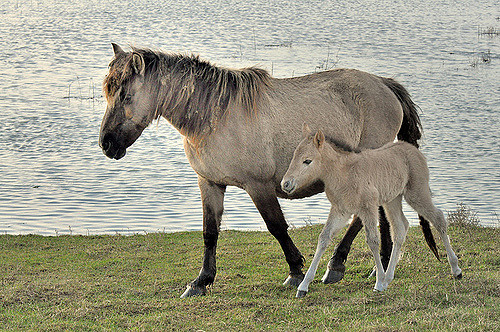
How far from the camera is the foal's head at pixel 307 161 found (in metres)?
6.14

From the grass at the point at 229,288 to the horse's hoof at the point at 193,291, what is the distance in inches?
3.4

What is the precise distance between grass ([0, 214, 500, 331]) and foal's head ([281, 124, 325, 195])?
1.08 metres

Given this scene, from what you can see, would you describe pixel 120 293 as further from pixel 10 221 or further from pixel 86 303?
pixel 10 221

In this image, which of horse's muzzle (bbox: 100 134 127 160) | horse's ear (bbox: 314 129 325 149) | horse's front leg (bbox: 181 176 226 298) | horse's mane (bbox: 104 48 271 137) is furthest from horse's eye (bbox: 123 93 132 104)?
horse's ear (bbox: 314 129 325 149)

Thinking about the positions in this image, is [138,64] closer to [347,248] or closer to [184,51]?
[184,51]

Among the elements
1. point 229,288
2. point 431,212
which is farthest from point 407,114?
point 229,288

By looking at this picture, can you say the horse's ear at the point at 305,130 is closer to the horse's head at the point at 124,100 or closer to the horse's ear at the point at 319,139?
the horse's ear at the point at 319,139

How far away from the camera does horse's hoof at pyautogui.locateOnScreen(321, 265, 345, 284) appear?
7074 millimetres

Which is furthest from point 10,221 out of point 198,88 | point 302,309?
point 302,309

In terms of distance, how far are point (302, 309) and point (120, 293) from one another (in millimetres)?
1918

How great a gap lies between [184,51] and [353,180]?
217 cm

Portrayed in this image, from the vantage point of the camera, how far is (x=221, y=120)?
21.9 feet

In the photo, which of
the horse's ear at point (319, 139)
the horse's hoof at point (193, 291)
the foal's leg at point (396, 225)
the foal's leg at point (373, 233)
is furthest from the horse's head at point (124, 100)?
the foal's leg at point (396, 225)

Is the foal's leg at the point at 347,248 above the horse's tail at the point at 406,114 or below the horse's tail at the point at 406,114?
below
